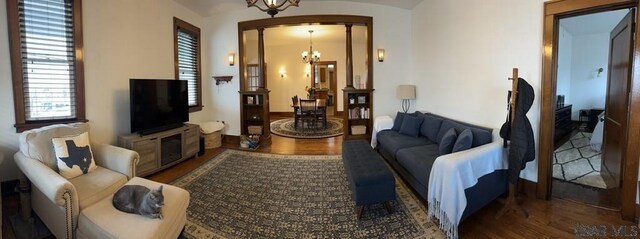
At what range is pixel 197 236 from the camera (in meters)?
2.32

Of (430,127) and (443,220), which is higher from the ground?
(430,127)

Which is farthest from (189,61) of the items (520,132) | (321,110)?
(520,132)

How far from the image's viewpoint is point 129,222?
1844mm

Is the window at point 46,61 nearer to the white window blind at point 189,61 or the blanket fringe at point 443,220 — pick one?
the white window blind at point 189,61

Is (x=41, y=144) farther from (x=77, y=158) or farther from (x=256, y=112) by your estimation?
(x=256, y=112)

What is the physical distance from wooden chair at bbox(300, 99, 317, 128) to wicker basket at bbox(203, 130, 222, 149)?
2.37 m

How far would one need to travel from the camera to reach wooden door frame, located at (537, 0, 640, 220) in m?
2.39

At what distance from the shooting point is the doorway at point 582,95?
4.03 metres

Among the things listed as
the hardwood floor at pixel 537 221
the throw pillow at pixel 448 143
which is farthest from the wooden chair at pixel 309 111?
the hardwood floor at pixel 537 221

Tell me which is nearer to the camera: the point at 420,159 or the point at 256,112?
the point at 420,159

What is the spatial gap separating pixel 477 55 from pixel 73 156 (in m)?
4.63

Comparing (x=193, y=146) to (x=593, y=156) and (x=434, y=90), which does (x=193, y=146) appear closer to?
(x=434, y=90)

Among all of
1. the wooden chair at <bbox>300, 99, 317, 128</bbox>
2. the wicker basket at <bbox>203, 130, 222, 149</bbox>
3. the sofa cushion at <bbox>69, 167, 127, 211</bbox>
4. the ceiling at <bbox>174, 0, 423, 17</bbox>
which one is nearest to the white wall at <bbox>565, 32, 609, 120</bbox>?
the ceiling at <bbox>174, 0, 423, 17</bbox>

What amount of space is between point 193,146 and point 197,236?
2720 millimetres
